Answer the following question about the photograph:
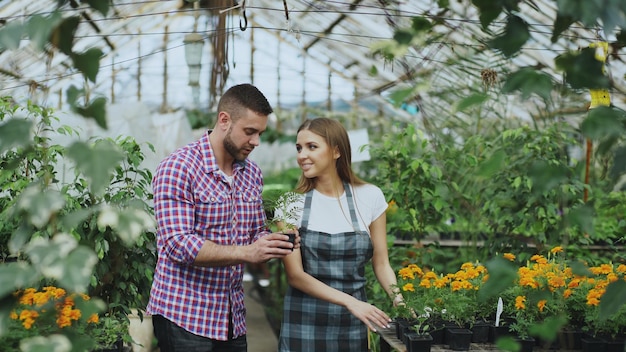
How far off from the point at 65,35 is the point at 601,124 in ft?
2.10

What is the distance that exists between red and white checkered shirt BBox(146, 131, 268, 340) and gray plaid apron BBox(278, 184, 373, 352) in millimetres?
215

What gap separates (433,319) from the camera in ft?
7.72

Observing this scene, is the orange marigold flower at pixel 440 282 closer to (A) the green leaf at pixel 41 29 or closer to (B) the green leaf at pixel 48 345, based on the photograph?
(B) the green leaf at pixel 48 345

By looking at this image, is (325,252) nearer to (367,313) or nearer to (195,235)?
(367,313)

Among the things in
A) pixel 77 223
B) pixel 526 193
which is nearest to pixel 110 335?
pixel 77 223

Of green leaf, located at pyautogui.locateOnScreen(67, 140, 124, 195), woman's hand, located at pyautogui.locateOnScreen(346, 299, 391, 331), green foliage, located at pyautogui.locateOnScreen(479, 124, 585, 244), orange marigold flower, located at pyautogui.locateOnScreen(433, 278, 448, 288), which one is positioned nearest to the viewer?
green leaf, located at pyautogui.locateOnScreen(67, 140, 124, 195)

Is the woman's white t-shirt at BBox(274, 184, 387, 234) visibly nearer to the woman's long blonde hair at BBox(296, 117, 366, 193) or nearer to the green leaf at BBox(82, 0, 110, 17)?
the woman's long blonde hair at BBox(296, 117, 366, 193)

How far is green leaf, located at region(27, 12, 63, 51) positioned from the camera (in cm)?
83

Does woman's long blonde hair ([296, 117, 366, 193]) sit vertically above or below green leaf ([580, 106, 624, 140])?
above

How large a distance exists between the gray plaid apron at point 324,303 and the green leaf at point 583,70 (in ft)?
5.25

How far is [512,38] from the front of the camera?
→ 904 millimetres

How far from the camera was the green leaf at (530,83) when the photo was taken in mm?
870

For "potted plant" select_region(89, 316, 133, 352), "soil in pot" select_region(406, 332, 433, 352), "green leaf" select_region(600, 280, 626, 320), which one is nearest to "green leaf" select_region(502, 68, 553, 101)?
"green leaf" select_region(600, 280, 626, 320)

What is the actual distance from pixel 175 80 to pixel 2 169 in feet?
41.0
